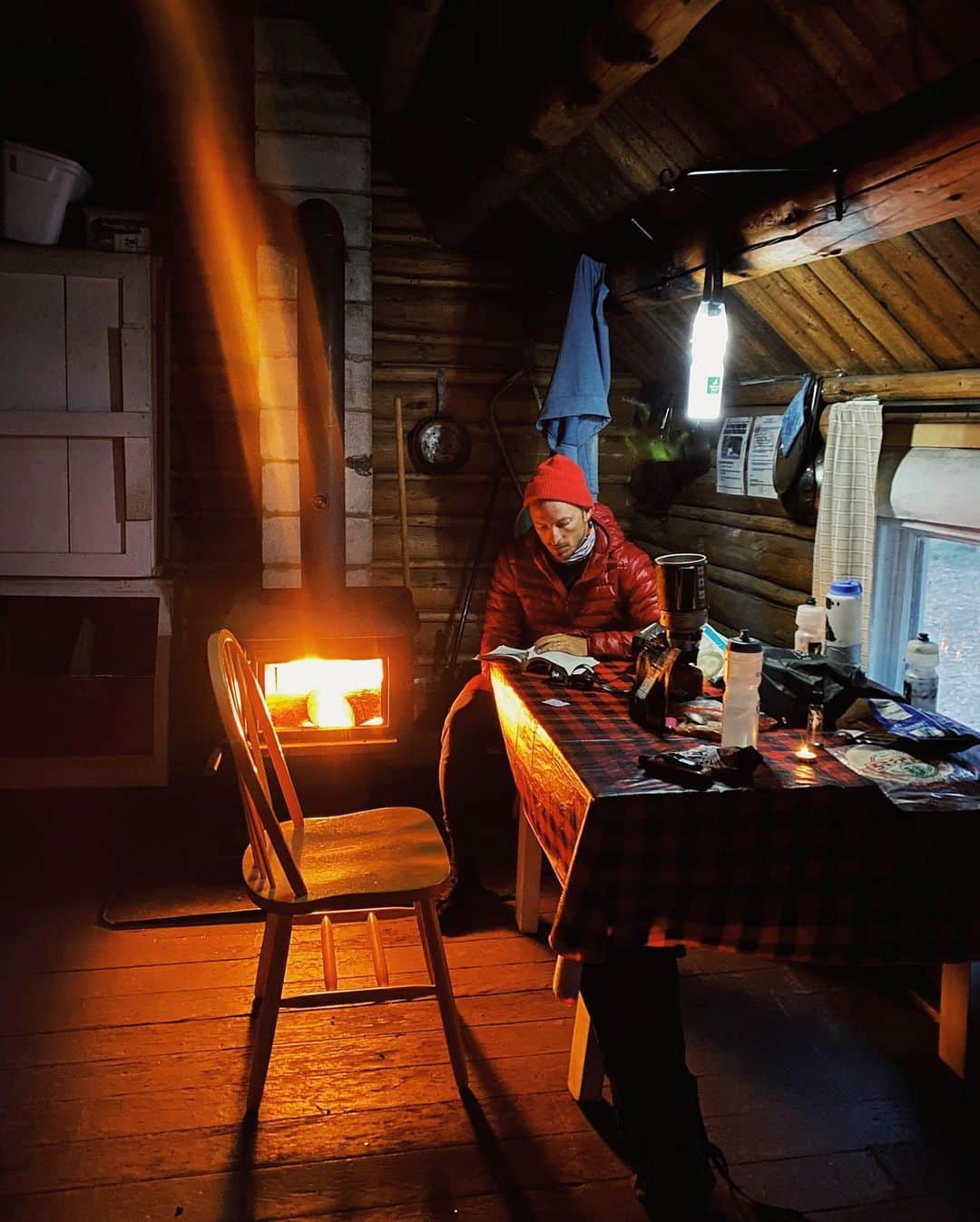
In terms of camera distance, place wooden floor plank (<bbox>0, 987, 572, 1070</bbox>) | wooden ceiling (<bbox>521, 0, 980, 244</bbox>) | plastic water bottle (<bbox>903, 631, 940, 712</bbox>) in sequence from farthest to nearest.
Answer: plastic water bottle (<bbox>903, 631, 940, 712</bbox>) → wooden floor plank (<bbox>0, 987, 572, 1070</bbox>) → wooden ceiling (<bbox>521, 0, 980, 244</bbox>)

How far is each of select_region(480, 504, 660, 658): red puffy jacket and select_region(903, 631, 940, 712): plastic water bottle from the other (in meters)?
0.91

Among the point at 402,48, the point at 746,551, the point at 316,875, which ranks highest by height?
the point at 402,48

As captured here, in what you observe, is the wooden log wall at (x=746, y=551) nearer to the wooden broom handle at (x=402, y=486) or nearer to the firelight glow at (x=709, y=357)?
the firelight glow at (x=709, y=357)

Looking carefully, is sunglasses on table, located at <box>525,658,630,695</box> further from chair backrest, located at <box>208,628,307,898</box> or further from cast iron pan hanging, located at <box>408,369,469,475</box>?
cast iron pan hanging, located at <box>408,369,469,475</box>

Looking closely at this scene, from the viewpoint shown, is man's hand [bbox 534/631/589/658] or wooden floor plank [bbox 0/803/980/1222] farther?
man's hand [bbox 534/631/589/658]

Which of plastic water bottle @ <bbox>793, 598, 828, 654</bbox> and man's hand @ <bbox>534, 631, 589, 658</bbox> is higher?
plastic water bottle @ <bbox>793, 598, 828, 654</bbox>

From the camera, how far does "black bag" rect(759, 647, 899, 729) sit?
2.37m

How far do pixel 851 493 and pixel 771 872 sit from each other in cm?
187

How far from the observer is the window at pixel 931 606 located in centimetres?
342

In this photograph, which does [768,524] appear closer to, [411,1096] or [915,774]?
[915,774]

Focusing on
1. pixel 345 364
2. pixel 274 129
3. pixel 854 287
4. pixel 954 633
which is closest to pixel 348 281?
pixel 345 364

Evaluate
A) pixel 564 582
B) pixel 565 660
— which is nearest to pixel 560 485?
pixel 564 582

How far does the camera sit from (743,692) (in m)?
2.11

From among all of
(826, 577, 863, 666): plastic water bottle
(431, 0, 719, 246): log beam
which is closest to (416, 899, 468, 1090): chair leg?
(826, 577, 863, 666): plastic water bottle
